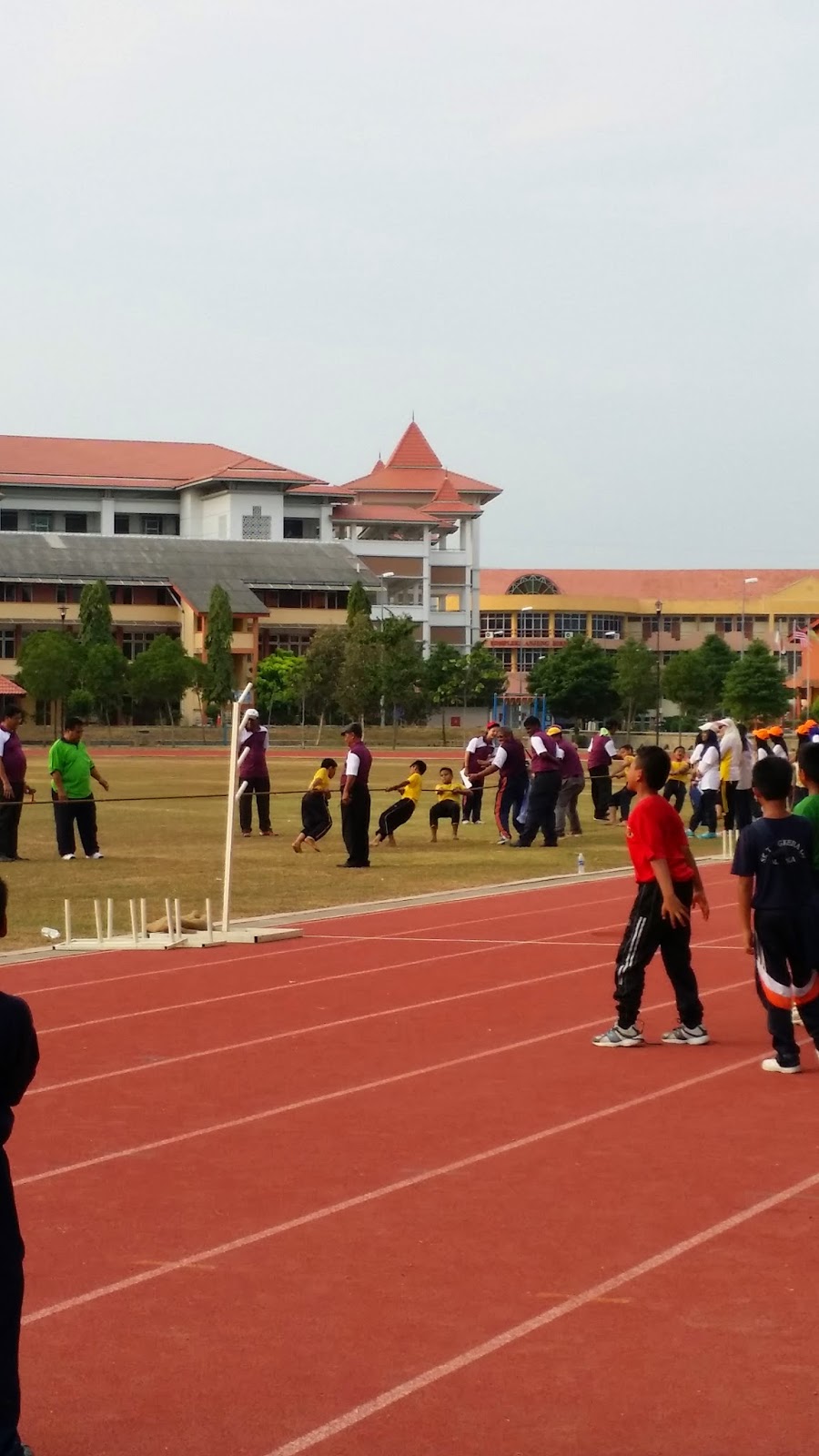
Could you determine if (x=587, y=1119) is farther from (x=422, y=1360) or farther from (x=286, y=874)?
(x=286, y=874)

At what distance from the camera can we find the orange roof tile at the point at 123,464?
378 feet

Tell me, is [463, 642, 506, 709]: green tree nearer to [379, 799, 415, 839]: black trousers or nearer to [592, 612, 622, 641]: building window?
[592, 612, 622, 641]: building window

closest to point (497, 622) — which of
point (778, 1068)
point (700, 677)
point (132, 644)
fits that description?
point (700, 677)

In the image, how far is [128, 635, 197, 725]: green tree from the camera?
298 feet

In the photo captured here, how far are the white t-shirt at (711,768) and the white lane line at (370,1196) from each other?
1672cm

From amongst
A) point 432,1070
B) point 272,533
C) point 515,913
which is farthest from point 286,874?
point 272,533

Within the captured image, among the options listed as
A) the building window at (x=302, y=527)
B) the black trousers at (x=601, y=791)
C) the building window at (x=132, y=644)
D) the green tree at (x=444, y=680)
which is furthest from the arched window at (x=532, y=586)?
the black trousers at (x=601, y=791)

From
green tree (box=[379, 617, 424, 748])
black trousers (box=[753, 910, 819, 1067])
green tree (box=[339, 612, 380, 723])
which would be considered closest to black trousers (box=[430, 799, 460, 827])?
black trousers (box=[753, 910, 819, 1067])

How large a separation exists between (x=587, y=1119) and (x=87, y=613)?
88.8 meters

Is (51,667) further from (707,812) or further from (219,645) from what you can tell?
(707,812)

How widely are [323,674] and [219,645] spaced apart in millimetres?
6304

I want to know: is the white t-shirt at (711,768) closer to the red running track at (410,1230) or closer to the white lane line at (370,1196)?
the red running track at (410,1230)

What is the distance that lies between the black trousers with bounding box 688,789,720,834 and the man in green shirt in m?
8.20

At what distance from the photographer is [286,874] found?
2217cm
